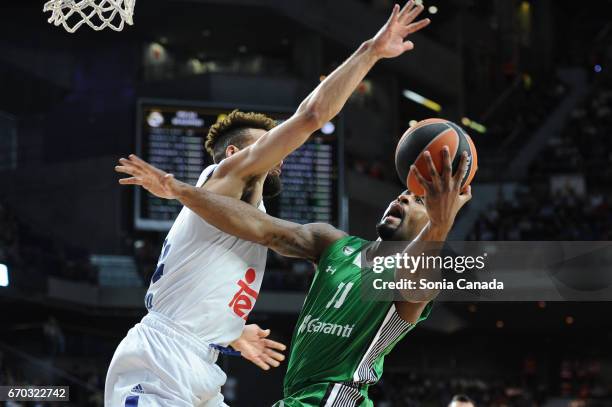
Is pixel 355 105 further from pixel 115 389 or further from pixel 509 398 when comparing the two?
pixel 115 389

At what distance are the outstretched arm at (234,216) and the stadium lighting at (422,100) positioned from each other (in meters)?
23.1

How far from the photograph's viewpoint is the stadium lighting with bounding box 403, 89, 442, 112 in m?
27.8

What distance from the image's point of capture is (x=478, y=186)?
80.2 feet

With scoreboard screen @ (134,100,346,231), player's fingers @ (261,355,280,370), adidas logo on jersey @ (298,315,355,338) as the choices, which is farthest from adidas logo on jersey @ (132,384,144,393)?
scoreboard screen @ (134,100,346,231)

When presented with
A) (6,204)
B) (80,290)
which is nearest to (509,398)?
(80,290)

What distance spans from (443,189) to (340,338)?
1.00 m

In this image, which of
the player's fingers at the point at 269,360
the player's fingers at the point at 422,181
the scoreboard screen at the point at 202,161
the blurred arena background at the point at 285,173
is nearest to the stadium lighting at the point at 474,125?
the blurred arena background at the point at 285,173

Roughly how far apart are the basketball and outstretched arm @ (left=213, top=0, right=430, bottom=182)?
343mm

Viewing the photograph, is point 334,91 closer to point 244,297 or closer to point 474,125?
point 244,297

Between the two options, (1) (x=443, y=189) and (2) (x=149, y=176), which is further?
(2) (x=149, y=176)

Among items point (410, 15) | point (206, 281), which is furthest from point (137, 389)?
point (410, 15)

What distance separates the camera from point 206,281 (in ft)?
15.4

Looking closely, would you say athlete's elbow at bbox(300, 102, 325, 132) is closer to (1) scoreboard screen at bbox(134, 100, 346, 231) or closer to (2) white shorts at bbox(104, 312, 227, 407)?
(2) white shorts at bbox(104, 312, 227, 407)

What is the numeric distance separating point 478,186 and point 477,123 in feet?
15.8
